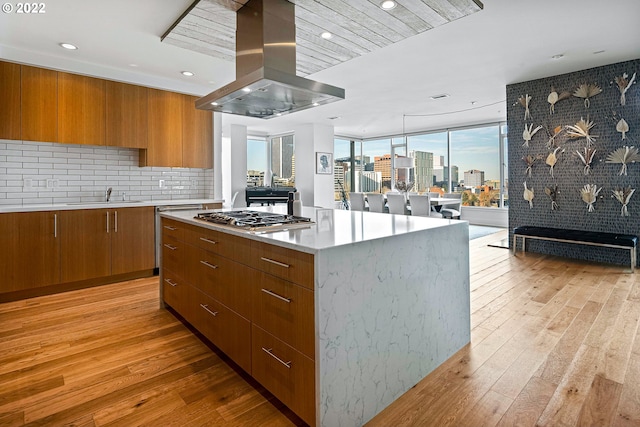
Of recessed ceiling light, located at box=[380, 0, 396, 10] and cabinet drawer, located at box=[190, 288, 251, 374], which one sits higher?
recessed ceiling light, located at box=[380, 0, 396, 10]

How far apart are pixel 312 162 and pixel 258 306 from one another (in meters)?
7.22

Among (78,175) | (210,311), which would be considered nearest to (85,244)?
(78,175)

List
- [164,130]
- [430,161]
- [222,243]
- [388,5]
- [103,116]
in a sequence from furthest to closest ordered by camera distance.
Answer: [430,161], [164,130], [103,116], [388,5], [222,243]

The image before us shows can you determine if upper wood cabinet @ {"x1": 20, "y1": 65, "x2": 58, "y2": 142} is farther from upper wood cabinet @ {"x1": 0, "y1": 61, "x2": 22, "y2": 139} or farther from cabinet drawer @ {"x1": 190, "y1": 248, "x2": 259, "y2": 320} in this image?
cabinet drawer @ {"x1": 190, "y1": 248, "x2": 259, "y2": 320}

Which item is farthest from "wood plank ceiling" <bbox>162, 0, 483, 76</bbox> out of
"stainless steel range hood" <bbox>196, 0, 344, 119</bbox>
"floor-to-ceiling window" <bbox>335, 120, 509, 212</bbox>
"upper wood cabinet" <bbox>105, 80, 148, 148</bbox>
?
"floor-to-ceiling window" <bbox>335, 120, 509, 212</bbox>

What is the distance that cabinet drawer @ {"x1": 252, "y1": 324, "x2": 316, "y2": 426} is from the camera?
4.68ft

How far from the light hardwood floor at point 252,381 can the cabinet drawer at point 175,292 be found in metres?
0.14

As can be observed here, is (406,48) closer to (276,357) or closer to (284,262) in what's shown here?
(284,262)

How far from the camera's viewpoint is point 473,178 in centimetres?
879

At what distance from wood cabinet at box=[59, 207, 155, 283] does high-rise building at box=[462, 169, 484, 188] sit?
7574 millimetres

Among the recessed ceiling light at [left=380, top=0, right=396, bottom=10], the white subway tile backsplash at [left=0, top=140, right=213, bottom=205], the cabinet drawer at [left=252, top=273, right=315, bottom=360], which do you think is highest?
the recessed ceiling light at [left=380, top=0, right=396, bottom=10]

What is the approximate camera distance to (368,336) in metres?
1.56

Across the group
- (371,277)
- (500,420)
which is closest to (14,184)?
(371,277)

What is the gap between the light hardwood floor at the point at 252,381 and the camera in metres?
1.60
